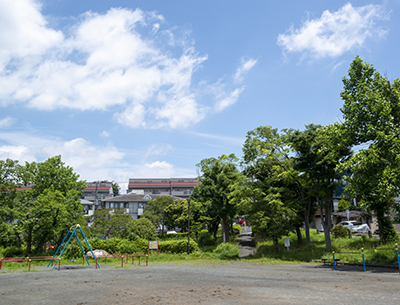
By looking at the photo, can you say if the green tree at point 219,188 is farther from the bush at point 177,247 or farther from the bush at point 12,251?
the bush at point 12,251

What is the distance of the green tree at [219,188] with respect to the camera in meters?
39.4

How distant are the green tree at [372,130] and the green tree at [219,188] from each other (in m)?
18.6

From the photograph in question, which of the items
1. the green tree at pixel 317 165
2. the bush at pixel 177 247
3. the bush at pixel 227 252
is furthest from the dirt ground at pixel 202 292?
the bush at pixel 177 247

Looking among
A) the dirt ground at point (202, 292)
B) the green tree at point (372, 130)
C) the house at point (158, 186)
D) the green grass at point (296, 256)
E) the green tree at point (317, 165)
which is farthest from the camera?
→ the house at point (158, 186)

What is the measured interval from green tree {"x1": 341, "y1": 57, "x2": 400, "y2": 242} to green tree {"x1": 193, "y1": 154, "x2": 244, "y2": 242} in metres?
18.6

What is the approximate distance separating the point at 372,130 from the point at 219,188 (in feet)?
76.3

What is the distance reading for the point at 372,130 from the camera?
19.4m

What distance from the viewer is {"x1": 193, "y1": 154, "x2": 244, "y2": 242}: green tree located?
39.4m

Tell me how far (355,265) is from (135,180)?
88424 millimetres

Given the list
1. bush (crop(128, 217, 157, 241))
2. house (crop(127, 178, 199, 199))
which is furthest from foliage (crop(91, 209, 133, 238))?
house (crop(127, 178, 199, 199))

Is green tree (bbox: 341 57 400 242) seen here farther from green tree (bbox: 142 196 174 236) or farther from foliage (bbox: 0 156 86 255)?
green tree (bbox: 142 196 174 236)

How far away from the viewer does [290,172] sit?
2833 centimetres

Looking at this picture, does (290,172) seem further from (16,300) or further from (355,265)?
(16,300)

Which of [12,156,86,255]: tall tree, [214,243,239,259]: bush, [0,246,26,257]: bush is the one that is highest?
[12,156,86,255]: tall tree
